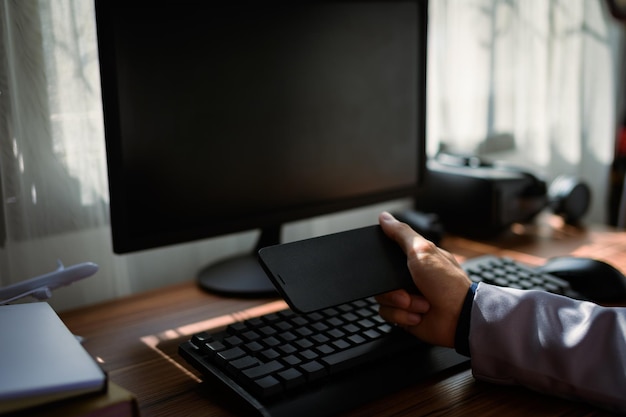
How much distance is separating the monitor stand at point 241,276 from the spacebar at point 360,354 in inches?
11.3

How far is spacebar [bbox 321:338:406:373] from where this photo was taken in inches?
29.4

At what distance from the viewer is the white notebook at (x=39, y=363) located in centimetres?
59

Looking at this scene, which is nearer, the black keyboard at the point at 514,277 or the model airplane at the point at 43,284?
the model airplane at the point at 43,284

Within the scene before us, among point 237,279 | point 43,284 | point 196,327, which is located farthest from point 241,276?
point 43,284

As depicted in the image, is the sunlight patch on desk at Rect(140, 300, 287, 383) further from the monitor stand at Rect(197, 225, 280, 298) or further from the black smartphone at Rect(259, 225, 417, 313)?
the black smartphone at Rect(259, 225, 417, 313)

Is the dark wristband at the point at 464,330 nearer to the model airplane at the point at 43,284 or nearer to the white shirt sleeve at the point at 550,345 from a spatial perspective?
the white shirt sleeve at the point at 550,345

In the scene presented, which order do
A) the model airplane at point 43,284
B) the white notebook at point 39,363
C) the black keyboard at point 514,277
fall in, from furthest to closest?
the black keyboard at point 514,277 < the model airplane at point 43,284 < the white notebook at point 39,363

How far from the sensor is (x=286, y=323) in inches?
32.8

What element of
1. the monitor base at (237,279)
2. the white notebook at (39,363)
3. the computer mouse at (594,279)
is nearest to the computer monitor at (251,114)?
the monitor base at (237,279)

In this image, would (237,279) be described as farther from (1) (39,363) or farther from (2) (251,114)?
(1) (39,363)

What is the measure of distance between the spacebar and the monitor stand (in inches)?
11.3

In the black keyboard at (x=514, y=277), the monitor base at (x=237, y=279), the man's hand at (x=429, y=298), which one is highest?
the man's hand at (x=429, y=298)

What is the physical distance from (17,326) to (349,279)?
364mm

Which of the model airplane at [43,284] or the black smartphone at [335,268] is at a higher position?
the black smartphone at [335,268]
